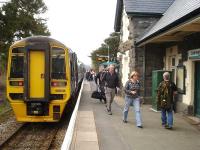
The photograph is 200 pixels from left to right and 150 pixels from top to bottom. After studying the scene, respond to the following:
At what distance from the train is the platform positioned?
39.9 inches

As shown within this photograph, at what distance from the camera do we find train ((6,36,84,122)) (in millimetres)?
13016

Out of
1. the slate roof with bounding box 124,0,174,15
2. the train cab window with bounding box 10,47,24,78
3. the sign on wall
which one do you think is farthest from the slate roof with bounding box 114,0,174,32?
the train cab window with bounding box 10,47,24,78

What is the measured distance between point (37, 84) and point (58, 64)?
97cm

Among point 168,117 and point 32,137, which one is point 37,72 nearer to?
point 32,137

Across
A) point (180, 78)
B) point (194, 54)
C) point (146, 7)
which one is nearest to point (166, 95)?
point (194, 54)

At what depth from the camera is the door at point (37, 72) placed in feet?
42.9

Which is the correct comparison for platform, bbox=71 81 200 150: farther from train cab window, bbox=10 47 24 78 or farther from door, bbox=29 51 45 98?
train cab window, bbox=10 47 24 78

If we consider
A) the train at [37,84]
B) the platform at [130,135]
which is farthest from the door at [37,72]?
the platform at [130,135]

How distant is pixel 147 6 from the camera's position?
69.0ft

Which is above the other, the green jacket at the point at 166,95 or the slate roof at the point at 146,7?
the slate roof at the point at 146,7

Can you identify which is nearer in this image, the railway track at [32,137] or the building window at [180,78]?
the railway track at [32,137]

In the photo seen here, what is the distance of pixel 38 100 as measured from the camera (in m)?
12.9

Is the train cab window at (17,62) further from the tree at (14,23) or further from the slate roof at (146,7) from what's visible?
the tree at (14,23)

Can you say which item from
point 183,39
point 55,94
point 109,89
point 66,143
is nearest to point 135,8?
point 183,39
